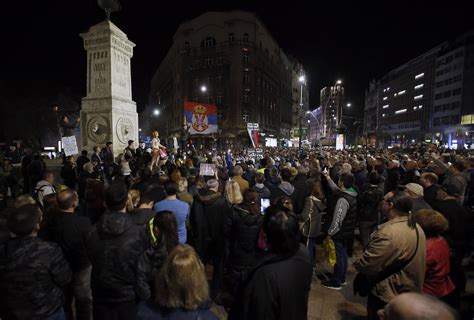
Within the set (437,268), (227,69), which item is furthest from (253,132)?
(227,69)

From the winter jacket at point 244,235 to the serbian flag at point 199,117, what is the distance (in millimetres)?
11574

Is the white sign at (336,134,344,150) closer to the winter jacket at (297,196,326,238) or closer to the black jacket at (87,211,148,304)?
the winter jacket at (297,196,326,238)

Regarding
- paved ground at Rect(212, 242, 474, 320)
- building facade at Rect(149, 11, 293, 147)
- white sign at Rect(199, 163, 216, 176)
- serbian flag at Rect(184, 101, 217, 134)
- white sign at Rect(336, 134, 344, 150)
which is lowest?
paved ground at Rect(212, 242, 474, 320)

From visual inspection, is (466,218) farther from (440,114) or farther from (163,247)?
(440,114)

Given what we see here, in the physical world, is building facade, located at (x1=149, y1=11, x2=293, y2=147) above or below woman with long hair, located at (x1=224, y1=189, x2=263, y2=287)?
above

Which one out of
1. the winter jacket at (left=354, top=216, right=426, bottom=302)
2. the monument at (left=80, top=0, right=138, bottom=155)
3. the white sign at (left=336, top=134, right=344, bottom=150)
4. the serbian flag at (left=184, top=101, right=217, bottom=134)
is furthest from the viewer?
the white sign at (left=336, top=134, right=344, bottom=150)

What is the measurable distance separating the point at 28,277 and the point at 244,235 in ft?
8.60

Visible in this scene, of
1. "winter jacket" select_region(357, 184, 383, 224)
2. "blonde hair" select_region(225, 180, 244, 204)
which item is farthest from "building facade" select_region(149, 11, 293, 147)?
"blonde hair" select_region(225, 180, 244, 204)

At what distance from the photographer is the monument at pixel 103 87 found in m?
13.8

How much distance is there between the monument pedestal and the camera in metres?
13.8

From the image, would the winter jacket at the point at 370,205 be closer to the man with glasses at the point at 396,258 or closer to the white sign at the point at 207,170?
the man with glasses at the point at 396,258

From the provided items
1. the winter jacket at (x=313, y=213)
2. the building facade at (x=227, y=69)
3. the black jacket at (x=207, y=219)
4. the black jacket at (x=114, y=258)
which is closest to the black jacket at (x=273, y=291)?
the black jacket at (x=114, y=258)

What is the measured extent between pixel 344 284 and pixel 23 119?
43.1 metres

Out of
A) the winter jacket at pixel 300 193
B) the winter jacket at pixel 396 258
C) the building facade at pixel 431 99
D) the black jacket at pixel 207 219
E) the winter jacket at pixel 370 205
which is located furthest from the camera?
the building facade at pixel 431 99
